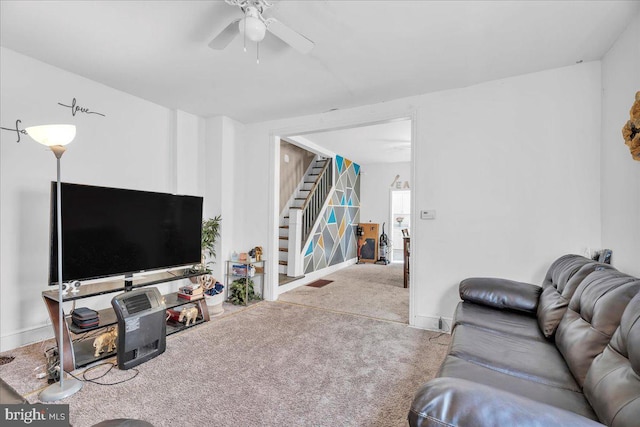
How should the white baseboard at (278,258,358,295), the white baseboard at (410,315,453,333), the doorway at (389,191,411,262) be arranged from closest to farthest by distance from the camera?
the white baseboard at (410,315,453,333) → the white baseboard at (278,258,358,295) → the doorway at (389,191,411,262)

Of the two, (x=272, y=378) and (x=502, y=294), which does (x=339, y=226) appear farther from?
(x=272, y=378)

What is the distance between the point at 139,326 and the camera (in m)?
2.38

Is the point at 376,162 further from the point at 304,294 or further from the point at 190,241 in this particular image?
the point at 190,241

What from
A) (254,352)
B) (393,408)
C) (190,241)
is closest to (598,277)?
(393,408)

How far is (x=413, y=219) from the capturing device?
3359 mm

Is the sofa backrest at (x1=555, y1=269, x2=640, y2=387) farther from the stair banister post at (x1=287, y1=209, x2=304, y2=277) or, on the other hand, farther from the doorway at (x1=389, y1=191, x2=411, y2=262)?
the doorway at (x1=389, y1=191, x2=411, y2=262)

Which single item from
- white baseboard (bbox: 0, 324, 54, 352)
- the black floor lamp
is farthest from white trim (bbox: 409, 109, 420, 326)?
white baseboard (bbox: 0, 324, 54, 352)

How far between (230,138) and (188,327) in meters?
2.47

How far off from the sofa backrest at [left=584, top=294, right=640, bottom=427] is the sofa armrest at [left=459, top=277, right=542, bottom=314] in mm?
1068

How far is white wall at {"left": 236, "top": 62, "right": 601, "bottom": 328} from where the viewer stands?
2.66m

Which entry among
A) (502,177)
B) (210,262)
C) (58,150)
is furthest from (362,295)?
(58,150)

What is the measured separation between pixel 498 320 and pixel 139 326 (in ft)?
8.70

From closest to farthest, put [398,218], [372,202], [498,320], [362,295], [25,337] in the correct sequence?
[498,320] < [25,337] < [362,295] < [398,218] < [372,202]

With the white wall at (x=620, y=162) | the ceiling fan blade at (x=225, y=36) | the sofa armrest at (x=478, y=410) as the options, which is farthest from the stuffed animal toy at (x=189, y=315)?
the white wall at (x=620, y=162)
